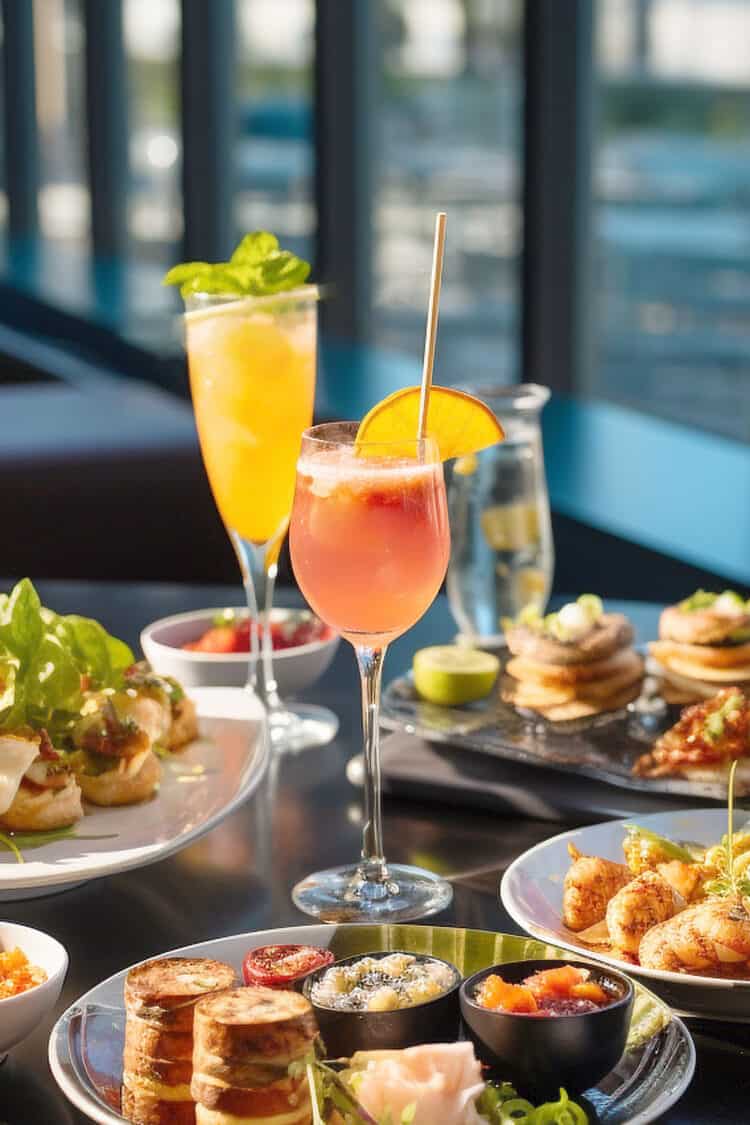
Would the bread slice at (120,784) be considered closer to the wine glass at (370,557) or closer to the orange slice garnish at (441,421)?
the wine glass at (370,557)

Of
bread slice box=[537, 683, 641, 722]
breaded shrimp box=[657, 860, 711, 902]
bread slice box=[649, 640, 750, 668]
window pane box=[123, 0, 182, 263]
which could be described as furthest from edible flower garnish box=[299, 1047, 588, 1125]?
window pane box=[123, 0, 182, 263]

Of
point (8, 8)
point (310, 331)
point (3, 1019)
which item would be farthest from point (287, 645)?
point (8, 8)

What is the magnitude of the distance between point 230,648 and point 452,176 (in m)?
4.27

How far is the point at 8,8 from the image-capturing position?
38.2ft

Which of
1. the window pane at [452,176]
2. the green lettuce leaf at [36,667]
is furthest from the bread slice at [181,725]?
the window pane at [452,176]

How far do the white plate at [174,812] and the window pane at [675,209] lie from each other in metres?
2.90

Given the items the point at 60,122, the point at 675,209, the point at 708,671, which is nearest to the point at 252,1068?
the point at 708,671

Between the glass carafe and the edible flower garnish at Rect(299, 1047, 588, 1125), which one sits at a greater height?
the glass carafe

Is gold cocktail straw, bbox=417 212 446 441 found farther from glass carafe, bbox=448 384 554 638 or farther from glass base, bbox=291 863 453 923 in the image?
glass carafe, bbox=448 384 554 638

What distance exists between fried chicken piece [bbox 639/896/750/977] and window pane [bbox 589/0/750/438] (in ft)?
10.9

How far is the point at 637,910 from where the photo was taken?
1145 mm

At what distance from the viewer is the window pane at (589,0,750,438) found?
13.6 ft

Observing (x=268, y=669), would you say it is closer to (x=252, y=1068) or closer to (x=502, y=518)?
(x=502, y=518)

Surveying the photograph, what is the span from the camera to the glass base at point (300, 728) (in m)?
1.77
